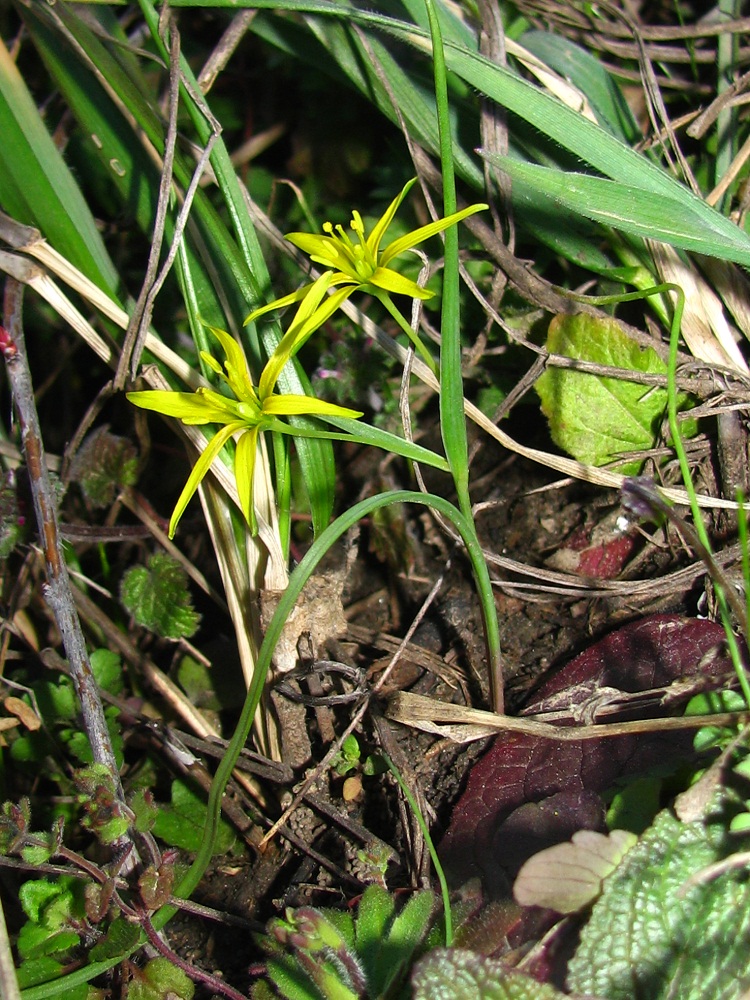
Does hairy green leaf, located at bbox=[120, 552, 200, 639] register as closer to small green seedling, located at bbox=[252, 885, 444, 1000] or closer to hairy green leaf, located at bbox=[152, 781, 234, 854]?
hairy green leaf, located at bbox=[152, 781, 234, 854]

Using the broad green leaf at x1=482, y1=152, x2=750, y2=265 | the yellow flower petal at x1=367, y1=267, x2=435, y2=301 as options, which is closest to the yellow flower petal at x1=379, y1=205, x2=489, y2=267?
the yellow flower petal at x1=367, y1=267, x2=435, y2=301

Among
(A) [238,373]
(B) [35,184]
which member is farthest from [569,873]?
(B) [35,184]

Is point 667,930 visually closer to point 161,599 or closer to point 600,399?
point 600,399

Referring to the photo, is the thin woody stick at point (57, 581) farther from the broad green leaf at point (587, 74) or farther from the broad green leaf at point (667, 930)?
the broad green leaf at point (587, 74)

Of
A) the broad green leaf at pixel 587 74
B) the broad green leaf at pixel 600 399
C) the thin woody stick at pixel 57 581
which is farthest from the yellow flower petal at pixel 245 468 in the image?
the broad green leaf at pixel 587 74

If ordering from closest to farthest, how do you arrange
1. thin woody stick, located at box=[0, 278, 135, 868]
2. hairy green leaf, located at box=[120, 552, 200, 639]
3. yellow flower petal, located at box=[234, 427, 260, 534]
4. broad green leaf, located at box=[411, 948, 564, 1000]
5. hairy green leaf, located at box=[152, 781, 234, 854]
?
broad green leaf, located at box=[411, 948, 564, 1000] < yellow flower petal, located at box=[234, 427, 260, 534] < thin woody stick, located at box=[0, 278, 135, 868] < hairy green leaf, located at box=[152, 781, 234, 854] < hairy green leaf, located at box=[120, 552, 200, 639]

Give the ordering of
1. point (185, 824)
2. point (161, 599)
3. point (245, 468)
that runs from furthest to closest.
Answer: point (161, 599), point (185, 824), point (245, 468)

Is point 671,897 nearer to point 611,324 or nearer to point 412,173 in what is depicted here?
point 611,324

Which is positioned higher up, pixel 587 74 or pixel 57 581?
pixel 587 74
